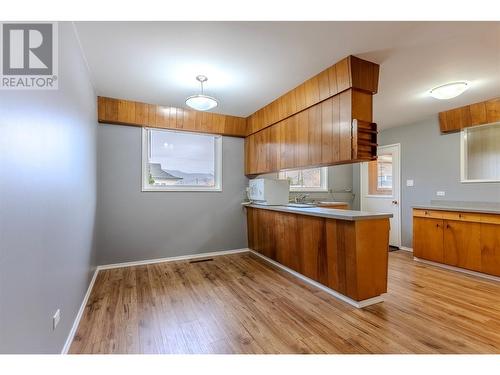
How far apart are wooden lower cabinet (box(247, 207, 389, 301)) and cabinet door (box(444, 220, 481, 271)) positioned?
173cm

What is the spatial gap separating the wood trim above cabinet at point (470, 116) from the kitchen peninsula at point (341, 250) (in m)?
2.63

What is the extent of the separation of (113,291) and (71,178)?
150 cm

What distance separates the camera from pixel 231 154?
439 cm

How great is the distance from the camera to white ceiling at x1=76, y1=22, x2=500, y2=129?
193 cm

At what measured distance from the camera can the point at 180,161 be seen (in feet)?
13.2

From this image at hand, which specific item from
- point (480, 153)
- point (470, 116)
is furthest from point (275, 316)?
point (480, 153)

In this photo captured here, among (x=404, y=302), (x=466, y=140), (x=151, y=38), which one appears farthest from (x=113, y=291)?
(x=466, y=140)

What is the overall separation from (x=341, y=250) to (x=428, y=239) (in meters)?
2.22

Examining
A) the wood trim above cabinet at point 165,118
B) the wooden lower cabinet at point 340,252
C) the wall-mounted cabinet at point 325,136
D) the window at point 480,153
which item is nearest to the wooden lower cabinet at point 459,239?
the window at point 480,153

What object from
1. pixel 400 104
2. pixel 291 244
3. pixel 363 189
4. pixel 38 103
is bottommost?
pixel 291 244

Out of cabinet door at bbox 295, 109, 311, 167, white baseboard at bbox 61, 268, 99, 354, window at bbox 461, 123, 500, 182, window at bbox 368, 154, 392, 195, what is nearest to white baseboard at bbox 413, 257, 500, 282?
window at bbox 461, 123, 500, 182

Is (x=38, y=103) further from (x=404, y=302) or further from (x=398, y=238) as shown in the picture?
(x=398, y=238)
